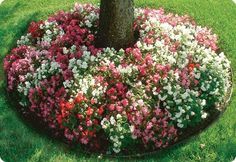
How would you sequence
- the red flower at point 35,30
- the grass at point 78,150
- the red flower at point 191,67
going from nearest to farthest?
the grass at point 78,150 → the red flower at point 191,67 → the red flower at point 35,30

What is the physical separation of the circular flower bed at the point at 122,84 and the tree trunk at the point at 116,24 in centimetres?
16

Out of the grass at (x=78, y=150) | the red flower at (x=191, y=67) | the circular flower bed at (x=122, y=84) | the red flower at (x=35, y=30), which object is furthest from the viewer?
the red flower at (x=35, y=30)

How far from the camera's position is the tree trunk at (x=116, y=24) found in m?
8.75

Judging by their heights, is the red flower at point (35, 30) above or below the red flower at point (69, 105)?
below

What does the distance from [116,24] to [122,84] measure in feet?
3.43

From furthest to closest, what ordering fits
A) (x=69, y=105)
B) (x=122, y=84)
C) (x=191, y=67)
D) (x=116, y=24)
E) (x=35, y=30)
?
(x=35, y=30) < (x=116, y=24) < (x=191, y=67) < (x=122, y=84) < (x=69, y=105)

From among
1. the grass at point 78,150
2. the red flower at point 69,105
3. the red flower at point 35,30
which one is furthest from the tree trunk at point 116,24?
the grass at point 78,150

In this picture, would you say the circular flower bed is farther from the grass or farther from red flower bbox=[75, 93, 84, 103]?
the grass

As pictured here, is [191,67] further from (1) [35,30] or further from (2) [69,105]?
(1) [35,30]

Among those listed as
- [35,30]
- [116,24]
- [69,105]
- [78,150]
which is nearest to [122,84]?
[69,105]

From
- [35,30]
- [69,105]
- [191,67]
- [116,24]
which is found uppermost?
[116,24]

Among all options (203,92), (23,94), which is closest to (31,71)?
Answer: (23,94)

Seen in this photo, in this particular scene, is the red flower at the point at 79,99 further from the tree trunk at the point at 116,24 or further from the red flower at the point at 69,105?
the tree trunk at the point at 116,24

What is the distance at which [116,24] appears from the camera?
893 cm
